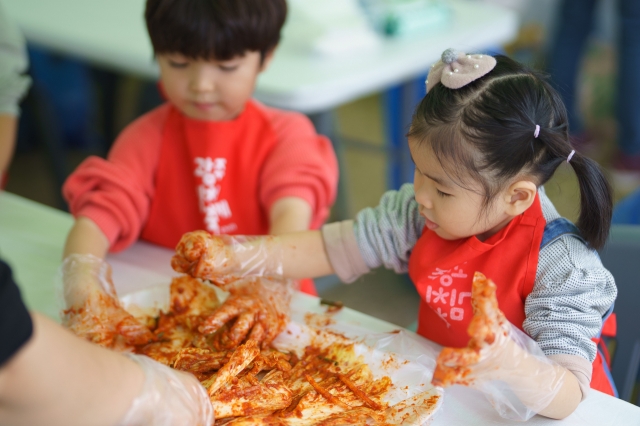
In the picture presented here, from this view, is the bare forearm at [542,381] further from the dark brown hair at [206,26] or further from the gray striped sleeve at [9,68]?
the gray striped sleeve at [9,68]

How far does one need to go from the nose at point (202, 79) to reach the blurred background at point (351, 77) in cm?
41

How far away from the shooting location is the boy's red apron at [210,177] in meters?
1.44

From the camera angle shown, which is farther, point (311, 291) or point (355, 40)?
point (355, 40)

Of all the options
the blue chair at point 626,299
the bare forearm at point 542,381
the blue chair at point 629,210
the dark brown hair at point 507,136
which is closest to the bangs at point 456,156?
the dark brown hair at point 507,136

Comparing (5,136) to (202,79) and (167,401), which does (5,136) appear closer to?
(202,79)

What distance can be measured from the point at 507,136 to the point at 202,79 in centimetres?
68

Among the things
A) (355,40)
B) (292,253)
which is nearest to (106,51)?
(355,40)

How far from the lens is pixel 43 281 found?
4.15 feet

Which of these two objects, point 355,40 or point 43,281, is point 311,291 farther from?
point 355,40

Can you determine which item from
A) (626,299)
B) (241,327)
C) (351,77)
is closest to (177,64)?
(241,327)

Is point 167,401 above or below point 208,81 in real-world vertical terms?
below

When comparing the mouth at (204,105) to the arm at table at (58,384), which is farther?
the mouth at (204,105)

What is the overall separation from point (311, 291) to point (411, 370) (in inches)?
21.4

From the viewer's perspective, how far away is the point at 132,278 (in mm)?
1268
